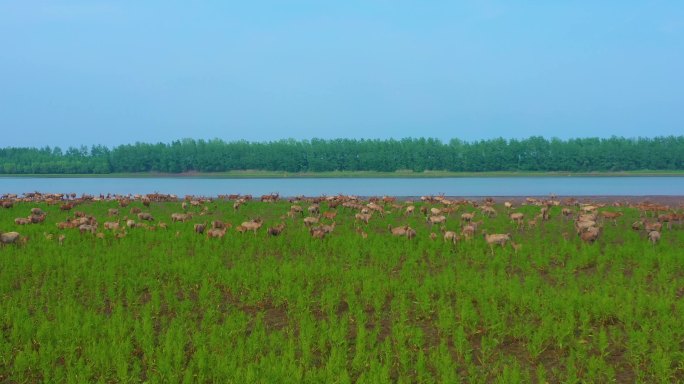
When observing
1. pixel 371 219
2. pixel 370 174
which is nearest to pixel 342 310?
pixel 371 219

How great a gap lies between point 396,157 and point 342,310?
415 feet

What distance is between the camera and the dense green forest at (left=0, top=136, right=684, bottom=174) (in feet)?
423

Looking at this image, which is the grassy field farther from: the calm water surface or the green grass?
the green grass

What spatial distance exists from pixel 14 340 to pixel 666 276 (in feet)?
40.9

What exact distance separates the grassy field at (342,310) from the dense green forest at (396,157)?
12011cm

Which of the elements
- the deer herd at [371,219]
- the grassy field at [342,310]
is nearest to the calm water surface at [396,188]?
the deer herd at [371,219]

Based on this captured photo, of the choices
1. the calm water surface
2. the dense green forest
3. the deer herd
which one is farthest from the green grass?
the deer herd

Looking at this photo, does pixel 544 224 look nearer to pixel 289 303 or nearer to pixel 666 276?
pixel 666 276

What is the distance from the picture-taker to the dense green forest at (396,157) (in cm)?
12888

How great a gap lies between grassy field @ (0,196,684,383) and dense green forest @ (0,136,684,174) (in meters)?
120

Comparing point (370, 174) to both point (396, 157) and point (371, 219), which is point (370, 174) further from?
point (371, 219)

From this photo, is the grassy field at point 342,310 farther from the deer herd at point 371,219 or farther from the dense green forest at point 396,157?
the dense green forest at point 396,157

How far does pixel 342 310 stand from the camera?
36.8 ft

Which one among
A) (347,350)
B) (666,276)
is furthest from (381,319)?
(666,276)
